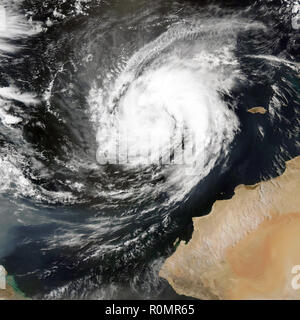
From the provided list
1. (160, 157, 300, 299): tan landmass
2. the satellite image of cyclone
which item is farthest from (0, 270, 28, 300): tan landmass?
(160, 157, 300, 299): tan landmass

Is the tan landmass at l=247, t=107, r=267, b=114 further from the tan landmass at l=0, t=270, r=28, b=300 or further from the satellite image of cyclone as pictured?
the tan landmass at l=0, t=270, r=28, b=300

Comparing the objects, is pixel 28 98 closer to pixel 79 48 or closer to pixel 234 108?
pixel 79 48

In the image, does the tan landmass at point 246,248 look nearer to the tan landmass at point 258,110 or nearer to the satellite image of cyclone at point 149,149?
the satellite image of cyclone at point 149,149

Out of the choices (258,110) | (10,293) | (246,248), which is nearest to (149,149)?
(258,110)

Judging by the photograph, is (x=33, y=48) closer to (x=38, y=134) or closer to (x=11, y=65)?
(x=11, y=65)

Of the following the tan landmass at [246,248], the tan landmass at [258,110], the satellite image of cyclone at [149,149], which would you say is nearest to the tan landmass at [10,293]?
the satellite image of cyclone at [149,149]

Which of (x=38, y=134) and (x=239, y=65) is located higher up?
(x=239, y=65)

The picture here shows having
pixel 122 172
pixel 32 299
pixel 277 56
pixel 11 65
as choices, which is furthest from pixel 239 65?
pixel 32 299

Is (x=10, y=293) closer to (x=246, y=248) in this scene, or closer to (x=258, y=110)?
(x=246, y=248)

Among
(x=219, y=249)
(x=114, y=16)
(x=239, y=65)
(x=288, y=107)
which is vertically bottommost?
(x=219, y=249)
